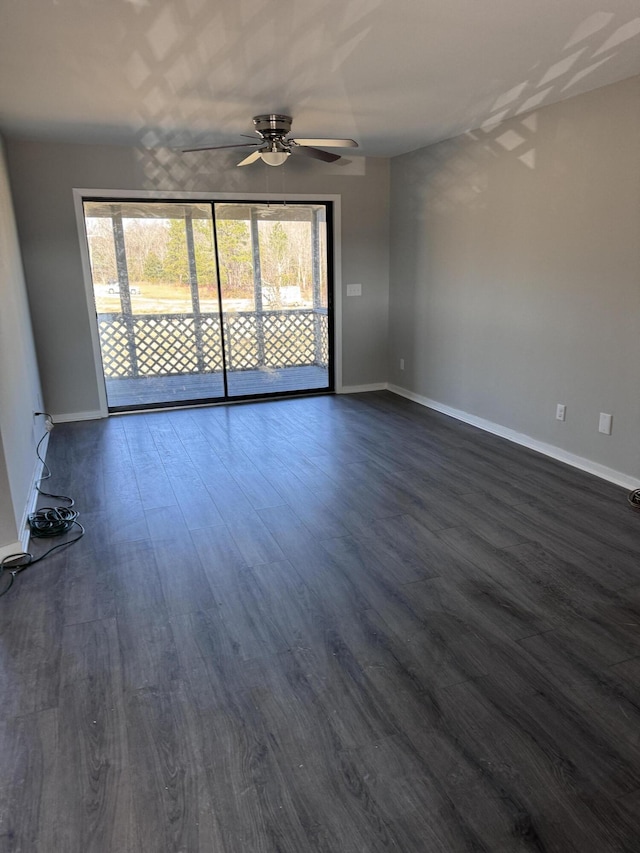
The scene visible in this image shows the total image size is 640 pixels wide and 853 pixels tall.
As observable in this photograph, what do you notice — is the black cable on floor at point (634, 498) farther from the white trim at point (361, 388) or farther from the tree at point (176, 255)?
the tree at point (176, 255)

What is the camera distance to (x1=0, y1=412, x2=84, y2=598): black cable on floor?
9.01 feet

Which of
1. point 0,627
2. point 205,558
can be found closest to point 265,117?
point 205,558

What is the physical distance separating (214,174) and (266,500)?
340 centimetres

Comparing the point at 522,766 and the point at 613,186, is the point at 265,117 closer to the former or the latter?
the point at 613,186

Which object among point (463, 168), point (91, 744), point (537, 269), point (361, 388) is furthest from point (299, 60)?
point (361, 388)

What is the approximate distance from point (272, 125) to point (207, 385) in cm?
289

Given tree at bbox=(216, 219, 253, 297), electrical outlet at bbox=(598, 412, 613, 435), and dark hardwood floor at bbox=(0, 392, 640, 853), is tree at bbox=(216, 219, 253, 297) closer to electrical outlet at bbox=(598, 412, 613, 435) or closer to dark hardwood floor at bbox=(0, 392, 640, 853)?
dark hardwood floor at bbox=(0, 392, 640, 853)

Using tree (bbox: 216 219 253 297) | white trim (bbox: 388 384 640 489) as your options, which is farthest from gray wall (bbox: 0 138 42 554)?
white trim (bbox: 388 384 640 489)

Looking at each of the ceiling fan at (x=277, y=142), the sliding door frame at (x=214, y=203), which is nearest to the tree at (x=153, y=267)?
the sliding door frame at (x=214, y=203)

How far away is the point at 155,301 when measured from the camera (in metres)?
5.57

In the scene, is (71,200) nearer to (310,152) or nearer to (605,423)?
(310,152)

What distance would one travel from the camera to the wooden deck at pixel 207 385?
570cm

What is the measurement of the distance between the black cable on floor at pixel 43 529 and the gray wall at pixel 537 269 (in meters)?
3.29

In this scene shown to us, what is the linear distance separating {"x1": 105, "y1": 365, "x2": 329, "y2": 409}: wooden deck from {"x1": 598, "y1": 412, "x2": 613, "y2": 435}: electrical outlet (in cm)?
318
